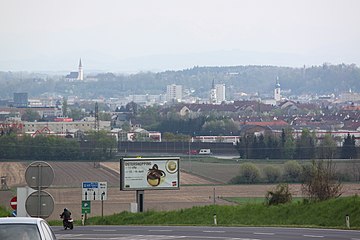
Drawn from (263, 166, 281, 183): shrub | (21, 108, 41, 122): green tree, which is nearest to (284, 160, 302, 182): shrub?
(263, 166, 281, 183): shrub

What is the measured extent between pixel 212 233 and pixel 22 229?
61.5 ft

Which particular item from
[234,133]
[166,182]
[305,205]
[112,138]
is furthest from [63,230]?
[234,133]

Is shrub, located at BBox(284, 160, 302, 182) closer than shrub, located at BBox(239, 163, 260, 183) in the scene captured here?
Yes

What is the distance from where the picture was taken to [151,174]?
45500 millimetres

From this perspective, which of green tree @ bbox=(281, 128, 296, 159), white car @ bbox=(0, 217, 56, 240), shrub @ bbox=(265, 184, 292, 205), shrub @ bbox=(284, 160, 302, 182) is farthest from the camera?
green tree @ bbox=(281, 128, 296, 159)

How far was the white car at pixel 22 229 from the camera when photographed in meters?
12.1

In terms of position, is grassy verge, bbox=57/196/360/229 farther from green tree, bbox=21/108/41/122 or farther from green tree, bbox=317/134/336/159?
green tree, bbox=21/108/41/122

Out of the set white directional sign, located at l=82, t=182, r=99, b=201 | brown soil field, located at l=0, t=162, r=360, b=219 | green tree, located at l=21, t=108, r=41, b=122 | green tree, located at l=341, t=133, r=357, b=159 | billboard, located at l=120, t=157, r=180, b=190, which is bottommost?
brown soil field, located at l=0, t=162, r=360, b=219

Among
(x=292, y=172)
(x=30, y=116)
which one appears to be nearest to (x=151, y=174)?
(x=292, y=172)

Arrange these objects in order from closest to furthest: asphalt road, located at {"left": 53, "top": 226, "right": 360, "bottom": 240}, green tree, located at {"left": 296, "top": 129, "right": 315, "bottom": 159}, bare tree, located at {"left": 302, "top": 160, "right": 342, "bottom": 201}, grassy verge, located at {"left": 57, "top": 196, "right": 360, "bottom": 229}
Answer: asphalt road, located at {"left": 53, "top": 226, "right": 360, "bottom": 240} < grassy verge, located at {"left": 57, "top": 196, "right": 360, "bottom": 229} < bare tree, located at {"left": 302, "top": 160, "right": 342, "bottom": 201} < green tree, located at {"left": 296, "top": 129, "right": 315, "bottom": 159}

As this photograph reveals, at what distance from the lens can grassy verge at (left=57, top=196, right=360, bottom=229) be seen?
34.7 m

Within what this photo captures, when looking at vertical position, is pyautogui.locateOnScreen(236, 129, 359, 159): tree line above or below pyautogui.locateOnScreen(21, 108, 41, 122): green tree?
below

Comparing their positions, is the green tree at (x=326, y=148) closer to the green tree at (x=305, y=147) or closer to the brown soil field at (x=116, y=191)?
the green tree at (x=305, y=147)

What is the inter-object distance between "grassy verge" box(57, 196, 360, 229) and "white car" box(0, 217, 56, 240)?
21.1m
